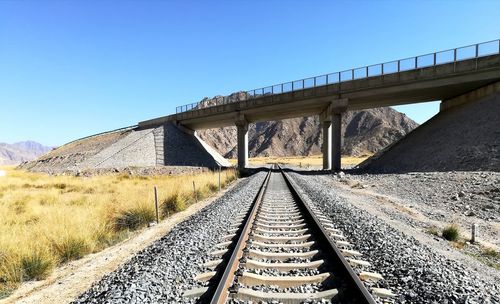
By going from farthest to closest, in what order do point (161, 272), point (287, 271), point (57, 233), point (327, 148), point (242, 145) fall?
point (242, 145), point (327, 148), point (57, 233), point (161, 272), point (287, 271)

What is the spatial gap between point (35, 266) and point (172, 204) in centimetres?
678

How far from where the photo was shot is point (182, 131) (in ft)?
184

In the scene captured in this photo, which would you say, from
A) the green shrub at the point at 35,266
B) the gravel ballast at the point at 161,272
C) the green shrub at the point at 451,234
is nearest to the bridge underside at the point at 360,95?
the green shrub at the point at 451,234

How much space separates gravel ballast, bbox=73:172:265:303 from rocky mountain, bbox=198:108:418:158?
13333 centimetres

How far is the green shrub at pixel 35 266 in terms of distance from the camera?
218 inches

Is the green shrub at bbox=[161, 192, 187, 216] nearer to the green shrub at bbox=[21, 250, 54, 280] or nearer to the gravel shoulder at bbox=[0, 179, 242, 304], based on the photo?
the gravel shoulder at bbox=[0, 179, 242, 304]

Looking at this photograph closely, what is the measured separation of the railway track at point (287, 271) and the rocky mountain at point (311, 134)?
133009 mm

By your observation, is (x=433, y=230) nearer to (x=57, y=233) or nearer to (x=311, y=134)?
(x=57, y=233)

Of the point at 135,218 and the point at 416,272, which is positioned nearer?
the point at 416,272

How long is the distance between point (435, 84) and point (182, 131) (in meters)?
41.8

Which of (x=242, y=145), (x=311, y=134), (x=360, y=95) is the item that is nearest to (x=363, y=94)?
(x=360, y=95)

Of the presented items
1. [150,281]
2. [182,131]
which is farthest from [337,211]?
[182,131]

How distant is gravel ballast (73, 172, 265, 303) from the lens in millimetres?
3855

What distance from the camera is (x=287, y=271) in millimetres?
4418
